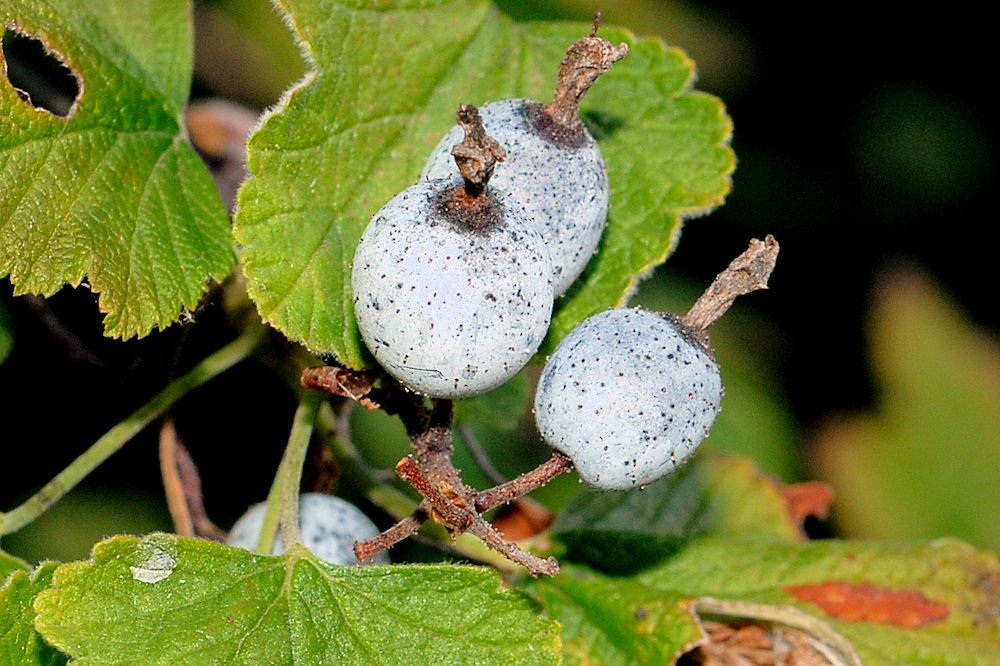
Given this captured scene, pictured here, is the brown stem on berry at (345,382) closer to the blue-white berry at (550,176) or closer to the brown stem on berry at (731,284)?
the blue-white berry at (550,176)

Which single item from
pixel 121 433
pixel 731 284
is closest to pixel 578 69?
→ pixel 731 284

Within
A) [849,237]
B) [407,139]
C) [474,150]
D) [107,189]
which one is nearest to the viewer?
[474,150]

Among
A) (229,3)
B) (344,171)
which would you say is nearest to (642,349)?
(344,171)

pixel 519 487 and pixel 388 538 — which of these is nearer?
pixel 519 487

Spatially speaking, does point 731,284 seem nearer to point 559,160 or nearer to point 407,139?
point 559,160

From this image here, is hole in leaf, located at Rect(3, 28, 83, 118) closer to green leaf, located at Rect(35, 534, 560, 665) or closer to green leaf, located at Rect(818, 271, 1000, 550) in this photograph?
green leaf, located at Rect(35, 534, 560, 665)

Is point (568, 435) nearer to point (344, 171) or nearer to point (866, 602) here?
point (344, 171)
